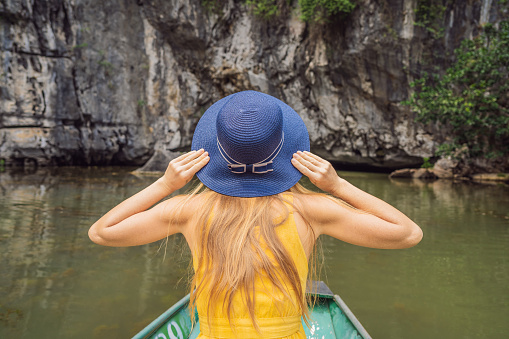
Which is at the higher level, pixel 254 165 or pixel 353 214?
pixel 254 165

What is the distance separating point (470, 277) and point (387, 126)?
12833 millimetres

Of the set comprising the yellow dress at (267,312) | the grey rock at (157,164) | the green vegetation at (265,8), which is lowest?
the grey rock at (157,164)

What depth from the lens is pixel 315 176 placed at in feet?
3.26

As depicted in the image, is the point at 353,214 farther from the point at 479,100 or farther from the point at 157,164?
the point at 157,164

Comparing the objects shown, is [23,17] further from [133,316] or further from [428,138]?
[428,138]

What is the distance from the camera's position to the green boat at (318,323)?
5.82ft

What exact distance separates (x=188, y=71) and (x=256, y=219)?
56.4ft

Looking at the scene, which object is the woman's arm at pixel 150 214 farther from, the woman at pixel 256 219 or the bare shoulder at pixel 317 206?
the bare shoulder at pixel 317 206

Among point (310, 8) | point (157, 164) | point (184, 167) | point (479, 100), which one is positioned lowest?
point (157, 164)

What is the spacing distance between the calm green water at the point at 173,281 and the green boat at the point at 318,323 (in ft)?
1.26

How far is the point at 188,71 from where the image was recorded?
17.2m

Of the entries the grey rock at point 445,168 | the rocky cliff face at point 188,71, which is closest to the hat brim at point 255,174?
the rocky cliff face at point 188,71

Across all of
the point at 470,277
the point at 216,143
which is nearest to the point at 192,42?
the point at 470,277

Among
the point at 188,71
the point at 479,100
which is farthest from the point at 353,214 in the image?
the point at 188,71
